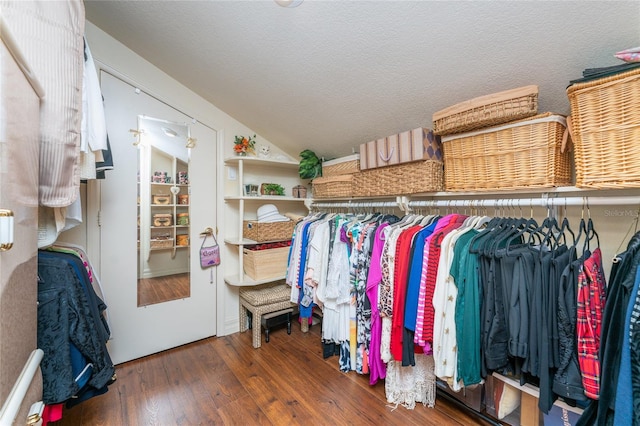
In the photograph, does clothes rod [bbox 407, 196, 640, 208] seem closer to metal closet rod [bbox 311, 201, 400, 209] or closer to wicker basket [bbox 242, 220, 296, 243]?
metal closet rod [bbox 311, 201, 400, 209]

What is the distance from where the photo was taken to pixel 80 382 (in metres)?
1.12

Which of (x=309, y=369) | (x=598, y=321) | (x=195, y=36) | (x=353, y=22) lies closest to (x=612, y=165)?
(x=598, y=321)

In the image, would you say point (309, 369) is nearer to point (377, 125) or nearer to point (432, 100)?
point (377, 125)

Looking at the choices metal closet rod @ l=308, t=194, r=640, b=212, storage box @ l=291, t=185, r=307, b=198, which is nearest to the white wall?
storage box @ l=291, t=185, r=307, b=198

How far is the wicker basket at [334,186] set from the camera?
87.5 inches

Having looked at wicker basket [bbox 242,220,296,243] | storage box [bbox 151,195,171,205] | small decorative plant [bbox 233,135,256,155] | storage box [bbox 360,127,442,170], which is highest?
small decorative plant [bbox 233,135,256,155]

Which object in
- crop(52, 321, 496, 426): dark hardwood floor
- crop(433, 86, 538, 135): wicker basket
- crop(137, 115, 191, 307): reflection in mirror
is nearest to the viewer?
crop(433, 86, 538, 135): wicker basket

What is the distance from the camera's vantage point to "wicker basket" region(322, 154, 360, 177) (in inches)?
85.7

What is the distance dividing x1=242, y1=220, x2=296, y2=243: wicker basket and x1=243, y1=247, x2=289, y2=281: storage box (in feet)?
0.37

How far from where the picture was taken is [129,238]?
2082 millimetres

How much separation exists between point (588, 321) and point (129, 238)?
2732 millimetres

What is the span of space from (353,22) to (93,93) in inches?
51.1

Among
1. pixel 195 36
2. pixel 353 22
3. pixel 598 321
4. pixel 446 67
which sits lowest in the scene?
pixel 598 321

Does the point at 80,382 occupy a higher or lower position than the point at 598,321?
lower
